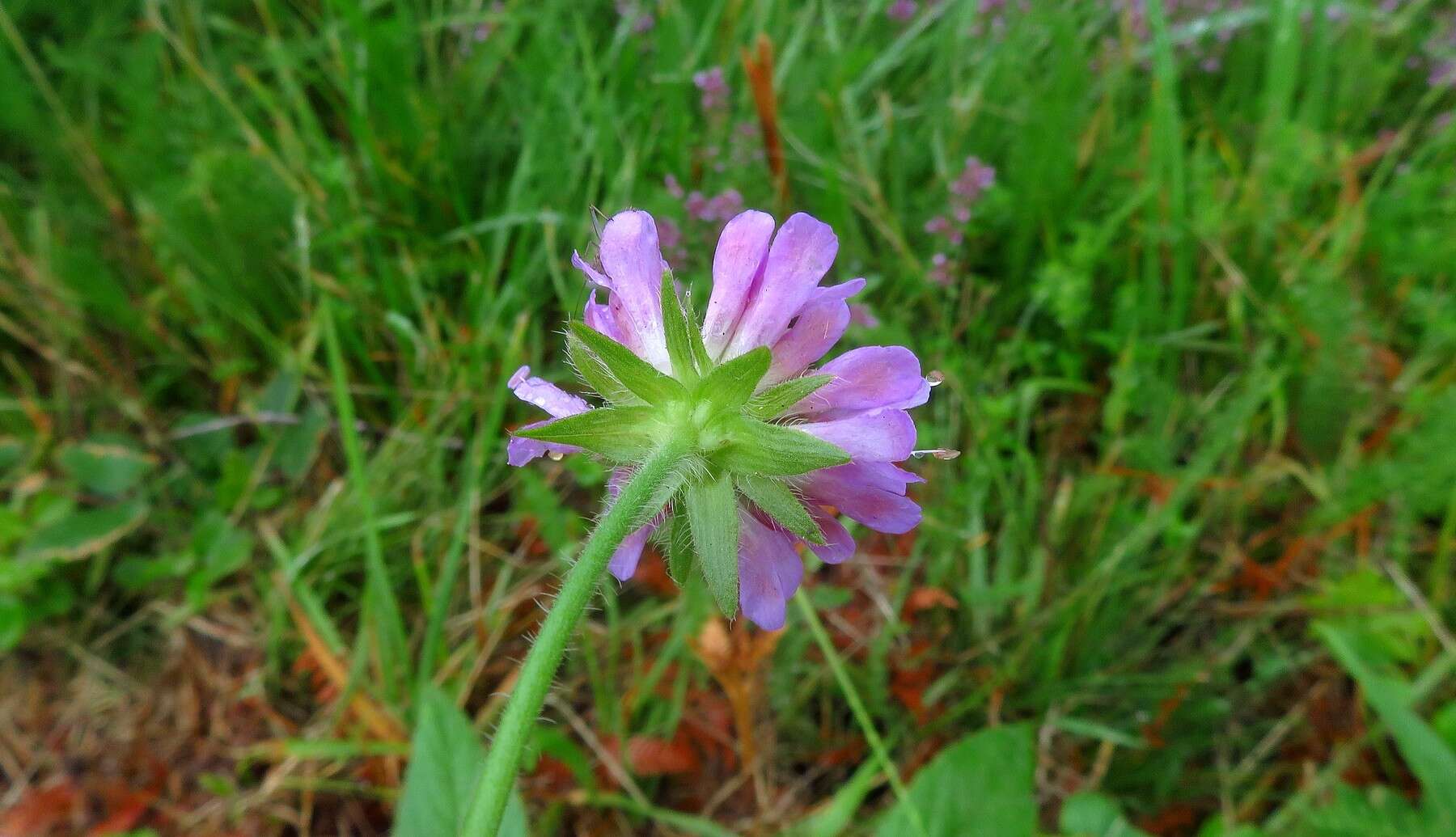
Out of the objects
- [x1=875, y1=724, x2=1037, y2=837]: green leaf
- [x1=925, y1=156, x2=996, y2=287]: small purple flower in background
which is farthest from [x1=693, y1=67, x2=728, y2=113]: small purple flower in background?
[x1=875, y1=724, x2=1037, y2=837]: green leaf

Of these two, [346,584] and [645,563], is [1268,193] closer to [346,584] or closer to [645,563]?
[645,563]

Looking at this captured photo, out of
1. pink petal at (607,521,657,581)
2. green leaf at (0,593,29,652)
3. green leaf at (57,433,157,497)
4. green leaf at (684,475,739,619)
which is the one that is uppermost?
green leaf at (684,475,739,619)

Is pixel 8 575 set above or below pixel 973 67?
below

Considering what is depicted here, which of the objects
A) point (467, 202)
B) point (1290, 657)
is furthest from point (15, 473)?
point (1290, 657)

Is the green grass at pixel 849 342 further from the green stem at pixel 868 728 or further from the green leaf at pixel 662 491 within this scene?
the green leaf at pixel 662 491

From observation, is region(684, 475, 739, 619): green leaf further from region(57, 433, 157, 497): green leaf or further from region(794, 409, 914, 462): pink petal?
region(57, 433, 157, 497): green leaf

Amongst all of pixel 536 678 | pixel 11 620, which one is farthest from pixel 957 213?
pixel 11 620

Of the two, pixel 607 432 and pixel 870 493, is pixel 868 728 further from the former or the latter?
pixel 607 432

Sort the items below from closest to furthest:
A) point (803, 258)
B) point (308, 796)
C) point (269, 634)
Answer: point (803, 258) → point (308, 796) → point (269, 634)

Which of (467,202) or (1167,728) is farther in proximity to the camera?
(467,202)
